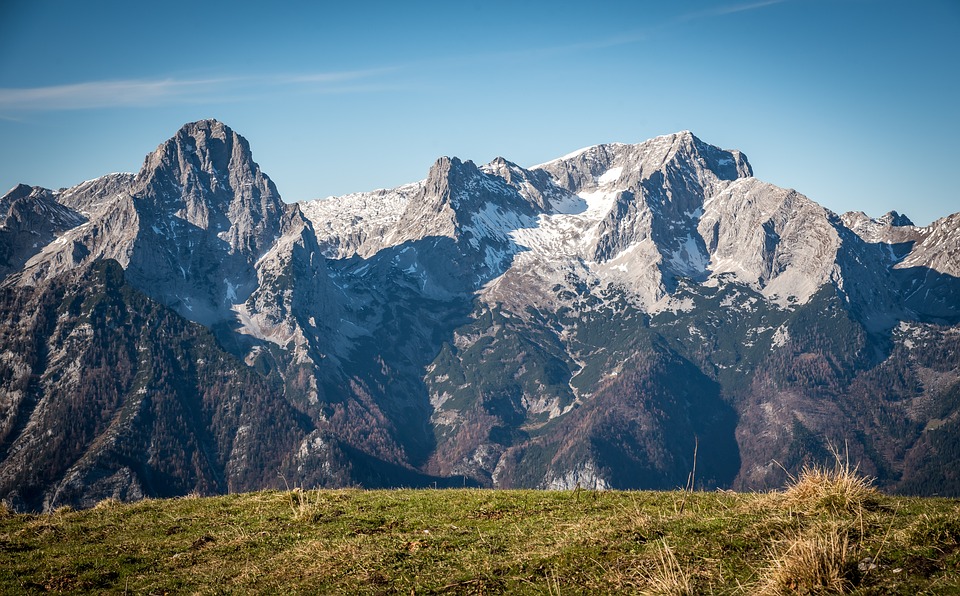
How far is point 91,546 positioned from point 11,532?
4518 millimetres

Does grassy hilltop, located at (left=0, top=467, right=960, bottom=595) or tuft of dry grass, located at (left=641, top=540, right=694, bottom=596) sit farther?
grassy hilltop, located at (left=0, top=467, right=960, bottom=595)

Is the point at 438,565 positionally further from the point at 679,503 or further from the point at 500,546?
the point at 679,503

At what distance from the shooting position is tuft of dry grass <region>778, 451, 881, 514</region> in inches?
754

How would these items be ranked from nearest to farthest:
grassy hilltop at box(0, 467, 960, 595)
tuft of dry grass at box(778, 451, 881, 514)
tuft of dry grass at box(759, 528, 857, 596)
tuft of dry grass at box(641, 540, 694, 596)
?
tuft of dry grass at box(759, 528, 857, 596)
tuft of dry grass at box(641, 540, 694, 596)
grassy hilltop at box(0, 467, 960, 595)
tuft of dry grass at box(778, 451, 881, 514)

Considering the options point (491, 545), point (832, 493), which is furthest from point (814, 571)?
point (491, 545)

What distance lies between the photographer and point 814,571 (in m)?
14.4

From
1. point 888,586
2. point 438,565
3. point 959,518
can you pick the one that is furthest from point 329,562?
point 959,518

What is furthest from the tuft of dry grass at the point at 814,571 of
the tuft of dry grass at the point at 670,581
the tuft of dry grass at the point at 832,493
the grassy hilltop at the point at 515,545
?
the tuft of dry grass at the point at 832,493

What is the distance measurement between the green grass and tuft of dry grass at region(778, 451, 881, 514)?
0.13m

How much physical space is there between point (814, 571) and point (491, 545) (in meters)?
7.96

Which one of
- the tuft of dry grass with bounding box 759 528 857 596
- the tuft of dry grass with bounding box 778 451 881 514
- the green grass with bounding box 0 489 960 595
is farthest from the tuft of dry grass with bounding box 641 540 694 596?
the tuft of dry grass with bounding box 778 451 881 514

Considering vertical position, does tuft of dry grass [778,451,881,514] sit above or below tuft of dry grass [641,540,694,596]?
above

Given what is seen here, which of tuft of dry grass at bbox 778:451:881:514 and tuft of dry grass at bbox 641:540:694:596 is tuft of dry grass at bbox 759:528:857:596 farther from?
tuft of dry grass at bbox 778:451:881:514

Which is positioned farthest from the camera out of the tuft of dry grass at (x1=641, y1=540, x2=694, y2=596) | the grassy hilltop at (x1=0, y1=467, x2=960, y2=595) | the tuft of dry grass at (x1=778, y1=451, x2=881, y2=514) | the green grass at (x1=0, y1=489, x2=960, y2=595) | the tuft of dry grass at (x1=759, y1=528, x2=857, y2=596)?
the tuft of dry grass at (x1=778, y1=451, x2=881, y2=514)
